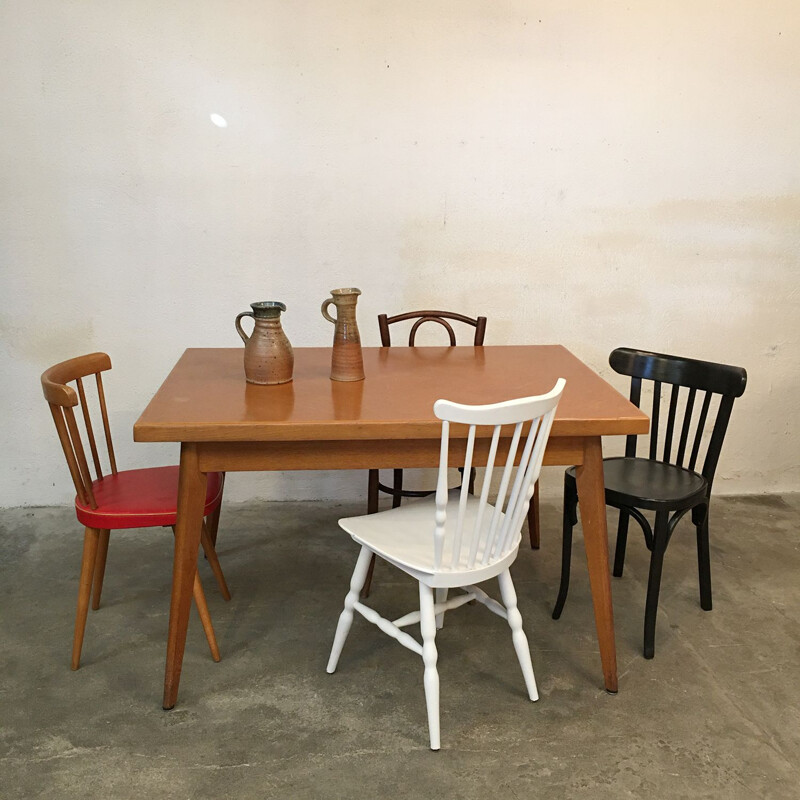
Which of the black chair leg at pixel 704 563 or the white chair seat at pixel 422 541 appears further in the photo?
the black chair leg at pixel 704 563

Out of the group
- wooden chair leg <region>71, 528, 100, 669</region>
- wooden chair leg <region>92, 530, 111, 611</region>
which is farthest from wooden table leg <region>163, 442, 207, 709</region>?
wooden chair leg <region>92, 530, 111, 611</region>

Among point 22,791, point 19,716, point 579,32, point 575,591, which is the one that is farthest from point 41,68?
point 575,591

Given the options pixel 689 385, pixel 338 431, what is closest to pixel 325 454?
pixel 338 431

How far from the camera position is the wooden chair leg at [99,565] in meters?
2.22

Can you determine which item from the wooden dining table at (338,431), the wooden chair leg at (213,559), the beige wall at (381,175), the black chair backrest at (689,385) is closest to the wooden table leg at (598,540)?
the wooden dining table at (338,431)

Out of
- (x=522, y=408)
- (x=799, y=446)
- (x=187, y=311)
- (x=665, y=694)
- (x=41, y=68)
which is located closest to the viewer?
(x=522, y=408)

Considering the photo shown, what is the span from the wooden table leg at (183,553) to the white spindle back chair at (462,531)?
0.37 m

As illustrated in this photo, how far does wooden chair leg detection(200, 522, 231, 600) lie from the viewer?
2.31 metres

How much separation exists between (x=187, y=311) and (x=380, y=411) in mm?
1571

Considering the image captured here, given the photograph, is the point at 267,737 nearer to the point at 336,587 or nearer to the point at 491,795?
the point at 491,795

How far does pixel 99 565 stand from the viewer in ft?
7.55

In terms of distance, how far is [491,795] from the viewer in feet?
5.51

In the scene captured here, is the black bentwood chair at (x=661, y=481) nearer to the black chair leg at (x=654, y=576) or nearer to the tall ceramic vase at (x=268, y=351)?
the black chair leg at (x=654, y=576)

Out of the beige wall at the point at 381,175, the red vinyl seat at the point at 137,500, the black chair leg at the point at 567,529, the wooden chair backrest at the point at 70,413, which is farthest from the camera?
the beige wall at the point at 381,175
